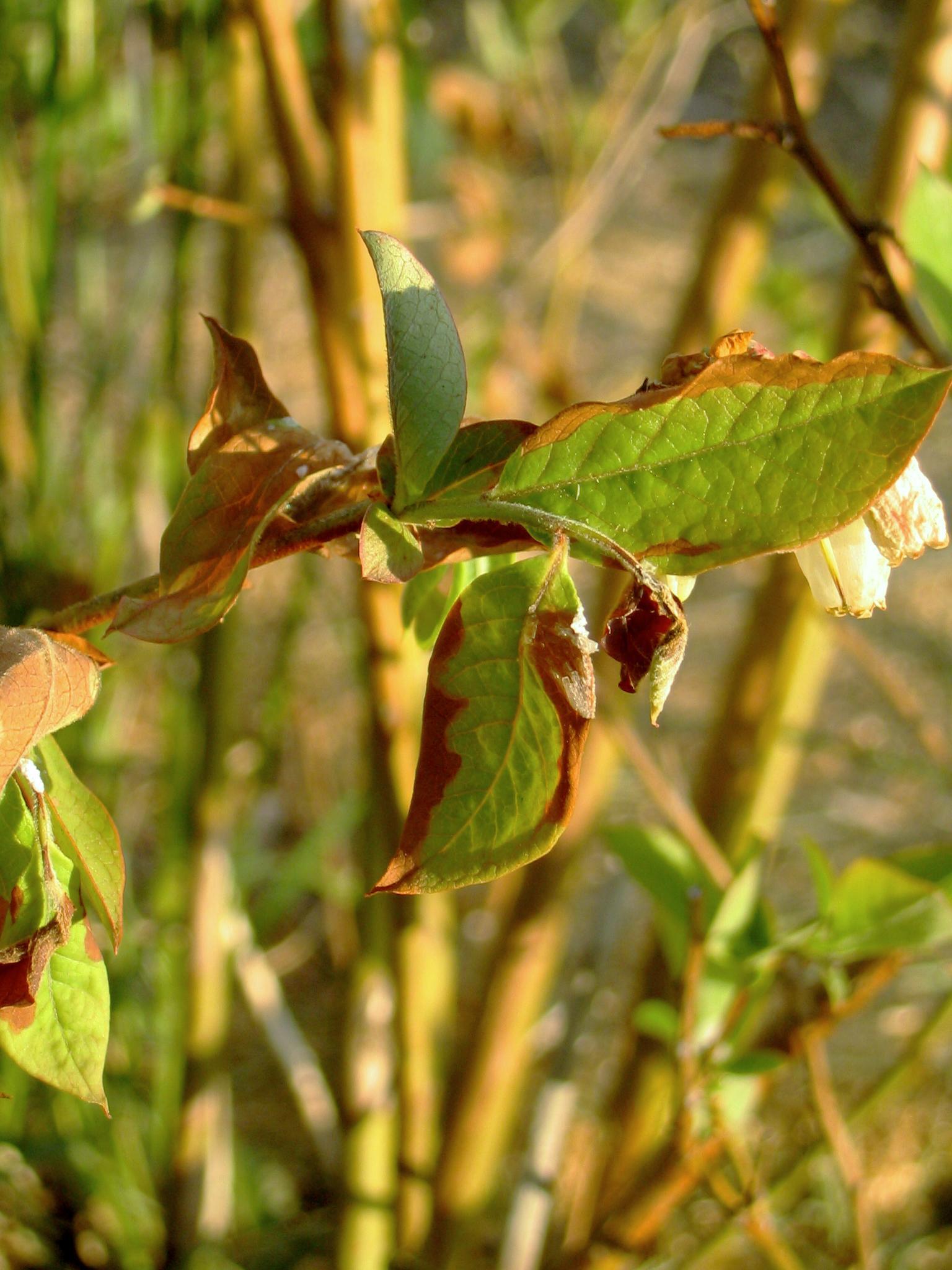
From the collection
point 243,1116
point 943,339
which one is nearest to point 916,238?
point 943,339

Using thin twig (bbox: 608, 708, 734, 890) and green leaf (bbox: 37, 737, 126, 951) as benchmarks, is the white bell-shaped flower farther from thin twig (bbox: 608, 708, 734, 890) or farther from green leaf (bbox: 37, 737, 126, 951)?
thin twig (bbox: 608, 708, 734, 890)

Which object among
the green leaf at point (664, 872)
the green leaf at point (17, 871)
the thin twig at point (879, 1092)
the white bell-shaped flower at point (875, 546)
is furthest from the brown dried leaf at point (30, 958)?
the thin twig at point (879, 1092)

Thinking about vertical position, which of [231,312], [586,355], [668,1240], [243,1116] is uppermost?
[231,312]

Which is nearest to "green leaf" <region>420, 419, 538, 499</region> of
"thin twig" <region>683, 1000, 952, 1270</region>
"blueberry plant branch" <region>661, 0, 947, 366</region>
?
"blueberry plant branch" <region>661, 0, 947, 366</region>

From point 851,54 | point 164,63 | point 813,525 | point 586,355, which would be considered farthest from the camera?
point 851,54

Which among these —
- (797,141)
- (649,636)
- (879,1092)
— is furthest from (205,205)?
(879,1092)

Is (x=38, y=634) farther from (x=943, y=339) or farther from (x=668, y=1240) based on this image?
(x=668, y=1240)
